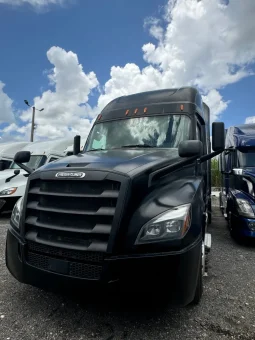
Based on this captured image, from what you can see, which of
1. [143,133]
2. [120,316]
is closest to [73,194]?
[120,316]

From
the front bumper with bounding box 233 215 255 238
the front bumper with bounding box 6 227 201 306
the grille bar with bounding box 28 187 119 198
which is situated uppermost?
the grille bar with bounding box 28 187 119 198

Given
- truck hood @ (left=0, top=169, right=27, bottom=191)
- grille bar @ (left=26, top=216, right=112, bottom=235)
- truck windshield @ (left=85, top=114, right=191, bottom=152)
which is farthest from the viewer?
truck hood @ (left=0, top=169, right=27, bottom=191)

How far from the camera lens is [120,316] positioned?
9.48 feet

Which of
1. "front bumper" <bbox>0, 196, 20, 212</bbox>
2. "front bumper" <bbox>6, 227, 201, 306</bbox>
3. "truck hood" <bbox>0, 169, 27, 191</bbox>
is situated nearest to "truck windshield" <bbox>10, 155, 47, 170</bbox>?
"truck hood" <bbox>0, 169, 27, 191</bbox>

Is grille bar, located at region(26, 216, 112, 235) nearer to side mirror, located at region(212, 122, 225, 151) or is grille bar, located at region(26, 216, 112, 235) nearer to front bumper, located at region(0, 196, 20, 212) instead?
side mirror, located at region(212, 122, 225, 151)

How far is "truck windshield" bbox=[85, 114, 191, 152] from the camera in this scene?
13.2ft

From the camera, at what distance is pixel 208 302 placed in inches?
130

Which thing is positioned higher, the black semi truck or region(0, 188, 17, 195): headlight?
the black semi truck

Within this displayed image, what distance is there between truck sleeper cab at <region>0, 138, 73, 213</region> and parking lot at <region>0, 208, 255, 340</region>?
505cm

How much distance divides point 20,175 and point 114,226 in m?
7.89

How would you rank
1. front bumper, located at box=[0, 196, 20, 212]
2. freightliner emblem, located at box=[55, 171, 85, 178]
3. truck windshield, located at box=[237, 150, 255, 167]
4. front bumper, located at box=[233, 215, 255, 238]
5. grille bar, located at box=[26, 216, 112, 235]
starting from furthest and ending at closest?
front bumper, located at box=[0, 196, 20, 212]
truck windshield, located at box=[237, 150, 255, 167]
front bumper, located at box=[233, 215, 255, 238]
freightliner emblem, located at box=[55, 171, 85, 178]
grille bar, located at box=[26, 216, 112, 235]

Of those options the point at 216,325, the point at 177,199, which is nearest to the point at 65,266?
the point at 177,199

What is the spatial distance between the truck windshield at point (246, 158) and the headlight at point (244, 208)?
0.96 meters

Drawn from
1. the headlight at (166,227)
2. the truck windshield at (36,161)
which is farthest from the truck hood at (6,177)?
the headlight at (166,227)
